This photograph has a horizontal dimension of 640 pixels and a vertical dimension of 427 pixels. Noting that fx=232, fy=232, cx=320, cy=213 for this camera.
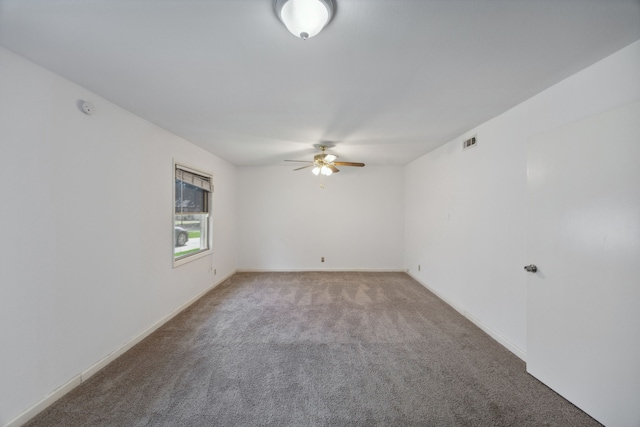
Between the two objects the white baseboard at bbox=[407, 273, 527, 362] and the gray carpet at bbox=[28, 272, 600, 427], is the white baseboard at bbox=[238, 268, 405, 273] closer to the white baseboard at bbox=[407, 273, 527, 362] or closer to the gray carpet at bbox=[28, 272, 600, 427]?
the white baseboard at bbox=[407, 273, 527, 362]

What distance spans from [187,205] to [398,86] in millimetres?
3411

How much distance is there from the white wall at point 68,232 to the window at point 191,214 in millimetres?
482

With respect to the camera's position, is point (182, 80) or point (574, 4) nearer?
point (574, 4)

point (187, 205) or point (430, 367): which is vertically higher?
point (187, 205)

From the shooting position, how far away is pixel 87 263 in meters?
2.02

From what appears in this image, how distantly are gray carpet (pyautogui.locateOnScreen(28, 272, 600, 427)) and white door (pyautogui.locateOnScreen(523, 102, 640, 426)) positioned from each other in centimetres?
26

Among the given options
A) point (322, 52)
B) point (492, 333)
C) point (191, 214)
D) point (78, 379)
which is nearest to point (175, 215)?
point (191, 214)

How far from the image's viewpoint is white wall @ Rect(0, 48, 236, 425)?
1.53 metres

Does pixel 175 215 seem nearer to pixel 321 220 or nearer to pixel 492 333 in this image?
pixel 321 220

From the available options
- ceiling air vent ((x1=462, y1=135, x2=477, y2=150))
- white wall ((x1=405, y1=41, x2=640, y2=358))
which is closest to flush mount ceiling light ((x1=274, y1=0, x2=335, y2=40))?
white wall ((x1=405, y1=41, x2=640, y2=358))

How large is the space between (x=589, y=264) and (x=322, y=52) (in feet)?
7.77

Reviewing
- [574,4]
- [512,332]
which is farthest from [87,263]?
[512,332]

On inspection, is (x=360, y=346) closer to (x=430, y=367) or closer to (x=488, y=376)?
(x=430, y=367)

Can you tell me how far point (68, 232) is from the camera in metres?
1.87
